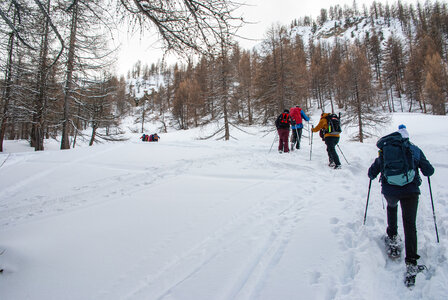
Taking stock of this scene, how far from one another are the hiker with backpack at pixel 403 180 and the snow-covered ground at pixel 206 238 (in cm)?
23

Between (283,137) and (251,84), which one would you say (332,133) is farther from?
(251,84)

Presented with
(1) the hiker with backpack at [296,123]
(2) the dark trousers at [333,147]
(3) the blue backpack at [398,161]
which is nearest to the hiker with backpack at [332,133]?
(2) the dark trousers at [333,147]

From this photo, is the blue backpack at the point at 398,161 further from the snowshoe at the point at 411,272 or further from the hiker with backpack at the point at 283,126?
the hiker with backpack at the point at 283,126

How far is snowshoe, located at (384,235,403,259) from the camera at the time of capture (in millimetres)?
2281

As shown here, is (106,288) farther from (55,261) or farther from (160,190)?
(160,190)

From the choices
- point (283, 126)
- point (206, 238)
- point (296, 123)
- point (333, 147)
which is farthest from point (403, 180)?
point (296, 123)

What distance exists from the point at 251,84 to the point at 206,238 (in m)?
28.4

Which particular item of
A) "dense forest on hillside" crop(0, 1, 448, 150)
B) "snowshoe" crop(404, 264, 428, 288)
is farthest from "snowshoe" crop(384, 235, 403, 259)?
"dense forest on hillside" crop(0, 1, 448, 150)

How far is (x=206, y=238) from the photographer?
2.60m

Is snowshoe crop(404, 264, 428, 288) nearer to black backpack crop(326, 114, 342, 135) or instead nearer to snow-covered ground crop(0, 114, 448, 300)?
snow-covered ground crop(0, 114, 448, 300)

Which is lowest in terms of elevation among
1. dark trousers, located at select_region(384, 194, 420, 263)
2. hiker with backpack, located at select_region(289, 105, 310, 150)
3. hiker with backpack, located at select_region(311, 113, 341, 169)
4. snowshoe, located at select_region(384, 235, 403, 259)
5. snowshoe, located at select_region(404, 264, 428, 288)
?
snowshoe, located at select_region(404, 264, 428, 288)

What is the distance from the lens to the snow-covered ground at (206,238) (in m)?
1.88

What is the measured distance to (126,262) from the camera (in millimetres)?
2186

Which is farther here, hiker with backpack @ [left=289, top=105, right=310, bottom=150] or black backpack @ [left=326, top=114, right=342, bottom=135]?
hiker with backpack @ [left=289, top=105, right=310, bottom=150]
